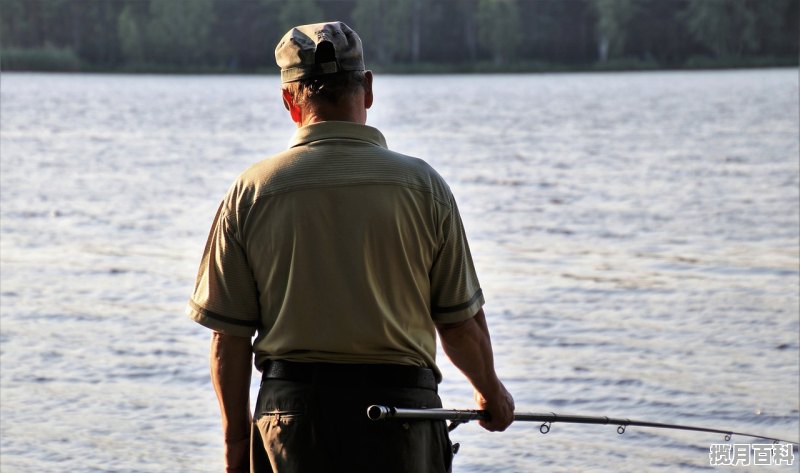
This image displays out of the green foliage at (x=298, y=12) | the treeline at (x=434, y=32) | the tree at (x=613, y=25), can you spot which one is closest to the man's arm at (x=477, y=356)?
the treeline at (x=434, y=32)

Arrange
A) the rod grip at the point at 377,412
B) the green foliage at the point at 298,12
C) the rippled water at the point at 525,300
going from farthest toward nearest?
1. the green foliage at the point at 298,12
2. the rippled water at the point at 525,300
3. the rod grip at the point at 377,412

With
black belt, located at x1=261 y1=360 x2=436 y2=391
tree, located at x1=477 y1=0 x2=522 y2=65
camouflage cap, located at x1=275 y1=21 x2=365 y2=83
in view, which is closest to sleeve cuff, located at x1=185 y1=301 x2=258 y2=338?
black belt, located at x1=261 y1=360 x2=436 y2=391

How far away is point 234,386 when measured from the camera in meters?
3.03

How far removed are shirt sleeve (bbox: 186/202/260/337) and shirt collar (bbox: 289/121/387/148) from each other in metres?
0.25

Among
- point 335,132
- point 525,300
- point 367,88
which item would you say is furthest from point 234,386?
point 525,300

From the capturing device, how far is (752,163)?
22.2m

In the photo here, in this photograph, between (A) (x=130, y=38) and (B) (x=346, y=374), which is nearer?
(B) (x=346, y=374)

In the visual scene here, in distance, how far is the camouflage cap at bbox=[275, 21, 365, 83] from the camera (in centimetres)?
287

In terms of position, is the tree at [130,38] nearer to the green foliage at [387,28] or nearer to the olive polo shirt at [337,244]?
the green foliage at [387,28]

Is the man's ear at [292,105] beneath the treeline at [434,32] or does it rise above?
above

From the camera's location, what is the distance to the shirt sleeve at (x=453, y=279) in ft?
9.68

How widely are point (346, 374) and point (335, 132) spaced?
1.85 feet

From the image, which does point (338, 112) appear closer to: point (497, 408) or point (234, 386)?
point (234, 386)

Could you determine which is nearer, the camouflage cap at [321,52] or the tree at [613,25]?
the camouflage cap at [321,52]
